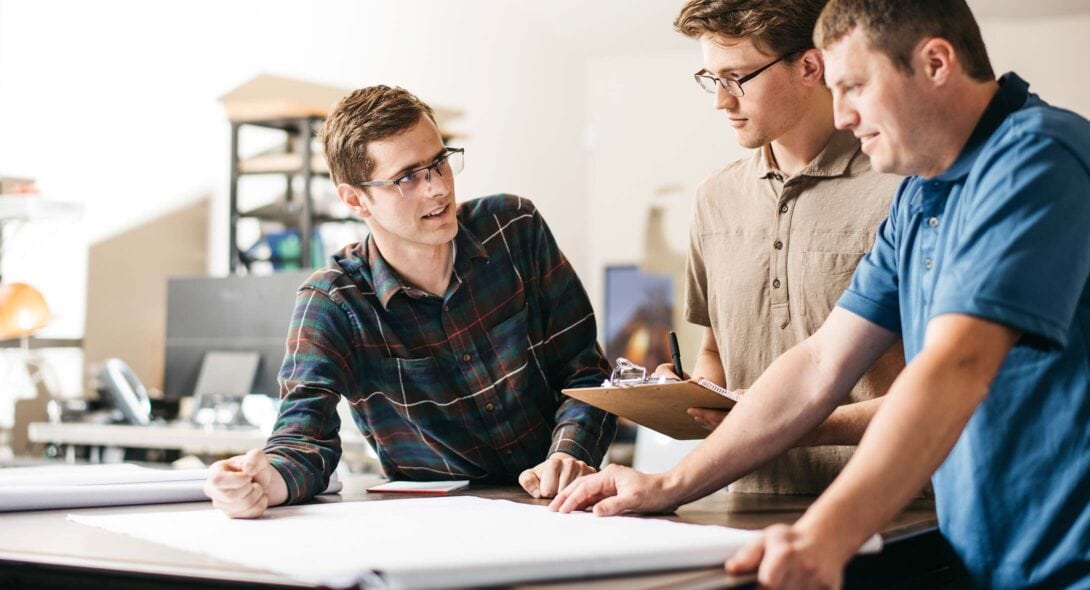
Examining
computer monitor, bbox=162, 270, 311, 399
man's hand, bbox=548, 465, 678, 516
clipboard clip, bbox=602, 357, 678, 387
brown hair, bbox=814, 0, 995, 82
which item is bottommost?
computer monitor, bbox=162, 270, 311, 399

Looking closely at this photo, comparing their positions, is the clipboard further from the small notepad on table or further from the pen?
the small notepad on table

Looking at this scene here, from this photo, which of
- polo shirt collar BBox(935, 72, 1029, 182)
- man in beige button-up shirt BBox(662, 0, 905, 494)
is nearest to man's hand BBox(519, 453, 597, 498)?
man in beige button-up shirt BBox(662, 0, 905, 494)

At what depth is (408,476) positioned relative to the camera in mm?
1768

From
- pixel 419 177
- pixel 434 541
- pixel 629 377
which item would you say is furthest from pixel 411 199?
pixel 434 541

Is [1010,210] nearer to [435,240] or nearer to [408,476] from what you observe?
[435,240]

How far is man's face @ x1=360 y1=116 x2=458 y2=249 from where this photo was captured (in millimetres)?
1739

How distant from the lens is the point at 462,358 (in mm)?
1723

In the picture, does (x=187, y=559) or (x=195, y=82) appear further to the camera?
(x=195, y=82)

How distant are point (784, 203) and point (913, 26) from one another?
0.63 meters

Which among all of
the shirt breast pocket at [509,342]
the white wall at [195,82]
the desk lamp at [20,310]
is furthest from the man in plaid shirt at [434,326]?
the white wall at [195,82]

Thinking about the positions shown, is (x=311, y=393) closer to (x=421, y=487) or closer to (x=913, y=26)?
(x=421, y=487)

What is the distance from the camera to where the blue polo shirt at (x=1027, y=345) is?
98 cm

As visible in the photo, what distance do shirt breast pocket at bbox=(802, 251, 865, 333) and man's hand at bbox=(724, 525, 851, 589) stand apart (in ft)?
2.57

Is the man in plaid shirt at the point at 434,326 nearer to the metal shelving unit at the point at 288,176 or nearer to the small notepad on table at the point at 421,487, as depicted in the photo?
the small notepad on table at the point at 421,487
